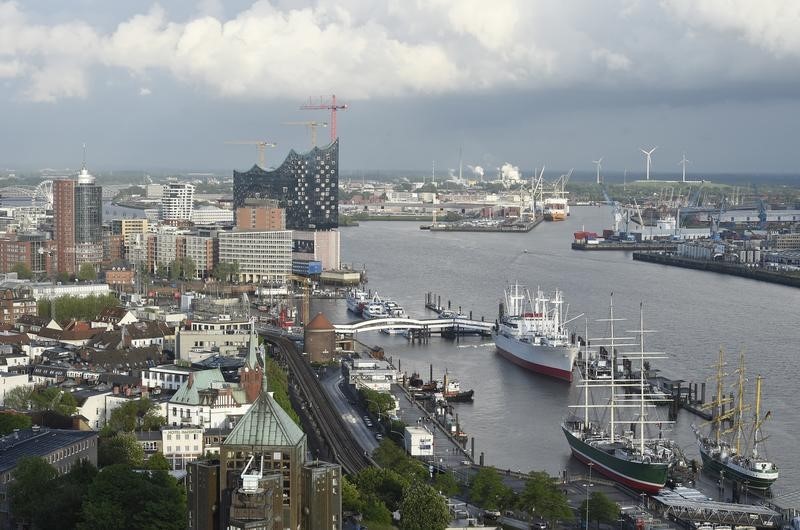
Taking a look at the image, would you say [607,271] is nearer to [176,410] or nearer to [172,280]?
[172,280]

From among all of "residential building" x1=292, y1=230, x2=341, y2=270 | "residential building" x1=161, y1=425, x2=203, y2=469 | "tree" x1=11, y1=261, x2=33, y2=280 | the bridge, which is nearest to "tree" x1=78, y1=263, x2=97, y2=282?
"tree" x1=11, y1=261, x2=33, y2=280

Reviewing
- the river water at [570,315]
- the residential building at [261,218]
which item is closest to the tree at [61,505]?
the river water at [570,315]

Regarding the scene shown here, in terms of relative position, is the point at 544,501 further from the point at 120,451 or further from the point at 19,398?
the point at 19,398

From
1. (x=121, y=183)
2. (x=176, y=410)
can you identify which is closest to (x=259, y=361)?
(x=176, y=410)

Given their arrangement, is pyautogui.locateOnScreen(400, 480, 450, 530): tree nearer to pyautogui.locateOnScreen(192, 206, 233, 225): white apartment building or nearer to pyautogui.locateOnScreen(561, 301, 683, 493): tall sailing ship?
pyautogui.locateOnScreen(561, 301, 683, 493): tall sailing ship

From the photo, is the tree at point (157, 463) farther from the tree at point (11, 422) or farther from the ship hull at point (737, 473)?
the ship hull at point (737, 473)

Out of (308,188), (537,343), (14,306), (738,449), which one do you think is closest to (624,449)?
(738,449)

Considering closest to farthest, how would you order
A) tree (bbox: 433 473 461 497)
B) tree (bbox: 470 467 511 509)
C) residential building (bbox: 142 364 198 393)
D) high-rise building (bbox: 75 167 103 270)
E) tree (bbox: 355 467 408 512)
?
tree (bbox: 355 467 408 512) < tree (bbox: 470 467 511 509) < tree (bbox: 433 473 461 497) < residential building (bbox: 142 364 198 393) < high-rise building (bbox: 75 167 103 270)
